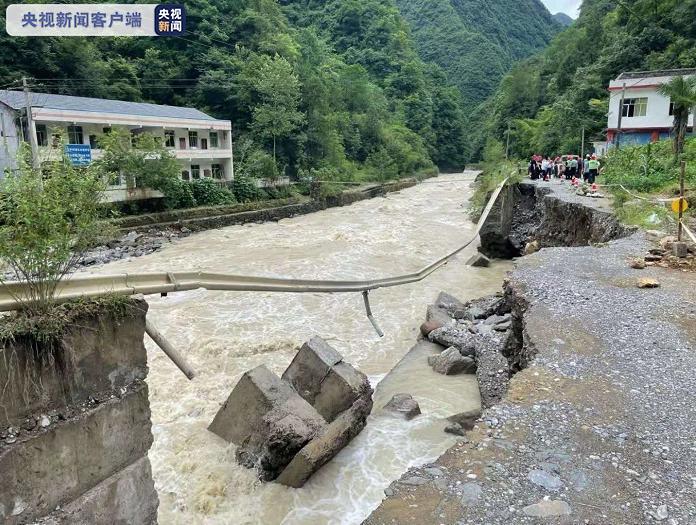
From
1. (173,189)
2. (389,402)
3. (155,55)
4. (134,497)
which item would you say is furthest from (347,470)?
(155,55)

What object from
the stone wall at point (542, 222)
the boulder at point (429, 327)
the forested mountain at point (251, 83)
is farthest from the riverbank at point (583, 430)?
the forested mountain at point (251, 83)

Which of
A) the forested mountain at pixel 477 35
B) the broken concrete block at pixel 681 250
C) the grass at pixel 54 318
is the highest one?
the forested mountain at pixel 477 35

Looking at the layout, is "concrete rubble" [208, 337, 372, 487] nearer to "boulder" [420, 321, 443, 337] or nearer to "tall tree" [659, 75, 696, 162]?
"boulder" [420, 321, 443, 337]

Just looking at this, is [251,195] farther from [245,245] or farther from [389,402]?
[389,402]

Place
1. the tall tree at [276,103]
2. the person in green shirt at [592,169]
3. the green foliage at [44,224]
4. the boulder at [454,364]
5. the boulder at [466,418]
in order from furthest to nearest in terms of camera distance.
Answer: the tall tree at [276,103] < the person in green shirt at [592,169] < the boulder at [454,364] < the boulder at [466,418] < the green foliage at [44,224]

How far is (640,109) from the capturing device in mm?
30500

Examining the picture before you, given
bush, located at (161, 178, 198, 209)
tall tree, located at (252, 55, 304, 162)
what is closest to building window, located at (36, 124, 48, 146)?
bush, located at (161, 178, 198, 209)

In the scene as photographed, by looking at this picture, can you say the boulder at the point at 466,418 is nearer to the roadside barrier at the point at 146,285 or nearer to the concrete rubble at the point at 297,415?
the concrete rubble at the point at 297,415

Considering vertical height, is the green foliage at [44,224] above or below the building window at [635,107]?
below

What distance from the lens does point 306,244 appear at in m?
22.5

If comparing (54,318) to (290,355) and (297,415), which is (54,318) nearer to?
(297,415)

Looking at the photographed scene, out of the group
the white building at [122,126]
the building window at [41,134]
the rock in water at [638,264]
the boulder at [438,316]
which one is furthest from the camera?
the building window at [41,134]

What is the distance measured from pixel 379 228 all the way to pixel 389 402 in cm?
1930

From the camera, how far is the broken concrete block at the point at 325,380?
22.5 ft
